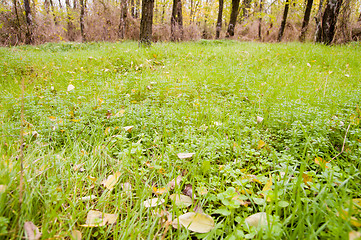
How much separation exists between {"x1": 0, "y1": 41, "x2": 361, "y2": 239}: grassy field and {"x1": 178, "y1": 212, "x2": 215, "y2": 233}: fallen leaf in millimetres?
38

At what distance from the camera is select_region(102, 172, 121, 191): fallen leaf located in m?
1.22

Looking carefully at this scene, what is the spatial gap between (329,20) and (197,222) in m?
9.49

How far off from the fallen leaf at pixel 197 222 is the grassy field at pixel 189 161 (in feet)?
0.12

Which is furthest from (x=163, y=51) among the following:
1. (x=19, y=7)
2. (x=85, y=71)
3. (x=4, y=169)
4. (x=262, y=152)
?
(x=19, y=7)

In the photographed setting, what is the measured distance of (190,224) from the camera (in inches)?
38.3

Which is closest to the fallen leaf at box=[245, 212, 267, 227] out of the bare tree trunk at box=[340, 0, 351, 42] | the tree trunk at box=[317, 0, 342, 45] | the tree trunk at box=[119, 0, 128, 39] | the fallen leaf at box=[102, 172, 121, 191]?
the fallen leaf at box=[102, 172, 121, 191]

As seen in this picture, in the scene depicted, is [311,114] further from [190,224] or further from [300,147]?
[190,224]

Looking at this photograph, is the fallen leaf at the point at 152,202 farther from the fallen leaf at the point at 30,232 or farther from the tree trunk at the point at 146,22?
the tree trunk at the point at 146,22

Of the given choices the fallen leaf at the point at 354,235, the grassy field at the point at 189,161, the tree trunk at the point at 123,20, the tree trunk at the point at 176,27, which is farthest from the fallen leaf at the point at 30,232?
the tree trunk at the point at 123,20

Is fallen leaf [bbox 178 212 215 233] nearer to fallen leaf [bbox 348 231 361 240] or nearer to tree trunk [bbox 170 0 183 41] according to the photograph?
fallen leaf [bbox 348 231 361 240]

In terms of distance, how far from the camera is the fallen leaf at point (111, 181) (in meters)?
1.22

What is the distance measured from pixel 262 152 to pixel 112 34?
13.1 metres

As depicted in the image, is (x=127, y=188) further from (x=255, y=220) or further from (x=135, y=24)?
(x=135, y=24)

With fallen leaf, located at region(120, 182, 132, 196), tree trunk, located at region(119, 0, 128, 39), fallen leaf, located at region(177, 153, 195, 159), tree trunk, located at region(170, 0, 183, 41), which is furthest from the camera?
tree trunk, located at region(119, 0, 128, 39)
